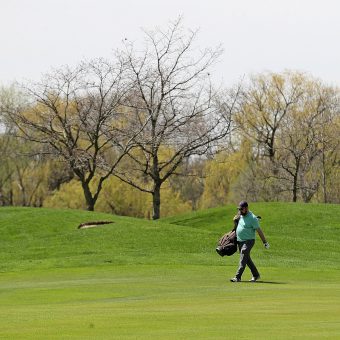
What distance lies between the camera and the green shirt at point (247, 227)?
2541cm

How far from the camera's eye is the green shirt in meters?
25.4

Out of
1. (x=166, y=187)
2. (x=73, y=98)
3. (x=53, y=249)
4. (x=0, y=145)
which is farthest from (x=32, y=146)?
(x=53, y=249)

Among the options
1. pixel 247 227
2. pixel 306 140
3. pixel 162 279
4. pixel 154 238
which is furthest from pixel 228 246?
pixel 306 140

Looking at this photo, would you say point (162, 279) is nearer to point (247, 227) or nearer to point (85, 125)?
point (247, 227)

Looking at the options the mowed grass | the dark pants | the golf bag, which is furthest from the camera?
the golf bag

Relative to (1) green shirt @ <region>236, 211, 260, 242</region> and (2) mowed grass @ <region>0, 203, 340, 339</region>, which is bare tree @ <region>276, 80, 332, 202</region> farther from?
(1) green shirt @ <region>236, 211, 260, 242</region>

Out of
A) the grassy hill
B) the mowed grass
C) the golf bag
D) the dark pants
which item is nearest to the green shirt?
the dark pants

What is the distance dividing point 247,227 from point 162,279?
2.80m

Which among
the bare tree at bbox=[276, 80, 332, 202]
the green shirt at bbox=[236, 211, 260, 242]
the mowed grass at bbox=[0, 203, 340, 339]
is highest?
the bare tree at bbox=[276, 80, 332, 202]

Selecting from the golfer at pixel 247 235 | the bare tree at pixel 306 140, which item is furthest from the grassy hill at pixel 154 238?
the bare tree at pixel 306 140

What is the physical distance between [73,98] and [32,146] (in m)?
24.4

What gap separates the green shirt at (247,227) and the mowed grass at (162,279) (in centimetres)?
131

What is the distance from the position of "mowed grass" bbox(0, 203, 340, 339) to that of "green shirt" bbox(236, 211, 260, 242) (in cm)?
131

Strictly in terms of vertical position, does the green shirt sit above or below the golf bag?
above
